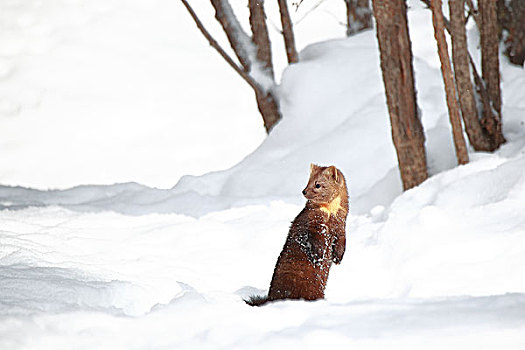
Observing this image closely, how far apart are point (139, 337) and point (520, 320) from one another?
1.18 metres

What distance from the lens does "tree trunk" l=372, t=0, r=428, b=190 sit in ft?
18.5

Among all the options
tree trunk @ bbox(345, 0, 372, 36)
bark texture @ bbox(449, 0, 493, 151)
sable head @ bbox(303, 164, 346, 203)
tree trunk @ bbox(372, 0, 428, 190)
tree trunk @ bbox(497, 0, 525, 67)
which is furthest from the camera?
tree trunk @ bbox(345, 0, 372, 36)

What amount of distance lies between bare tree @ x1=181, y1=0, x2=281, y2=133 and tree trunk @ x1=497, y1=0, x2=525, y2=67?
258cm

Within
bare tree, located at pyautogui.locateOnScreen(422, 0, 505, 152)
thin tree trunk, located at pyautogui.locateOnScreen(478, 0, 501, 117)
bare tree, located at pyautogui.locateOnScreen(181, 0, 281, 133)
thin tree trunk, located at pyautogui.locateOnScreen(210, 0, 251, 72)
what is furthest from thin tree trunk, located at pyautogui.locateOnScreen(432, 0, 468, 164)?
thin tree trunk, located at pyautogui.locateOnScreen(210, 0, 251, 72)

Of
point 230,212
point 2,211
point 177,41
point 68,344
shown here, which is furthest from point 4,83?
point 68,344

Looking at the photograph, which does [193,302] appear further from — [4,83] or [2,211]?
[4,83]

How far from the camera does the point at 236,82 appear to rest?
12.7 m

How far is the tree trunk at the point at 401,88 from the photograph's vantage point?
18.5 ft

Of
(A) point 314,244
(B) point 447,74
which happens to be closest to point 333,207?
(A) point 314,244

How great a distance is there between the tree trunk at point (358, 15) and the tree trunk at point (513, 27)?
2.17 metres

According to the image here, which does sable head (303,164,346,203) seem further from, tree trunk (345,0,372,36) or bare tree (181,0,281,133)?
tree trunk (345,0,372,36)

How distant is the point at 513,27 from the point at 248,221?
3434 mm

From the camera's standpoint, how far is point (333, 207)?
131 inches

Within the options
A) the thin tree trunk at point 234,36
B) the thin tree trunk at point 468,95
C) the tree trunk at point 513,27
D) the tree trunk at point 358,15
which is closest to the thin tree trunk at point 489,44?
the thin tree trunk at point 468,95
